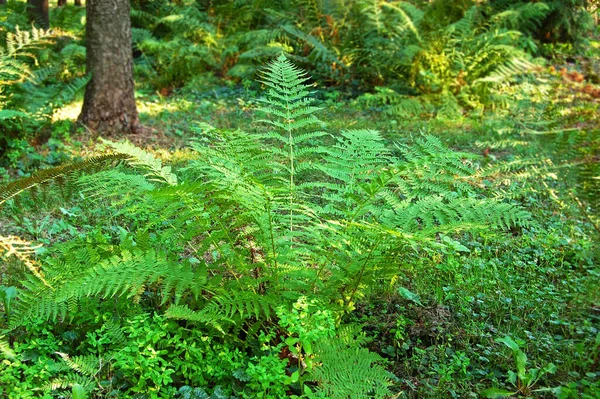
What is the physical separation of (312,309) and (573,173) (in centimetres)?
126

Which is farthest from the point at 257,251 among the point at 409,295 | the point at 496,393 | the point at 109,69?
the point at 109,69

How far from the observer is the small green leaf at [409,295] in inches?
118

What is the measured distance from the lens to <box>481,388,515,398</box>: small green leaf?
7.60 feet

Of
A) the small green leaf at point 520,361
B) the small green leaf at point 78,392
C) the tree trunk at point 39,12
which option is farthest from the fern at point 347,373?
the tree trunk at point 39,12

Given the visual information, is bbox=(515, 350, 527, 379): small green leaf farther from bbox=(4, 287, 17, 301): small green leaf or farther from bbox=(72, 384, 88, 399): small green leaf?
bbox=(4, 287, 17, 301): small green leaf

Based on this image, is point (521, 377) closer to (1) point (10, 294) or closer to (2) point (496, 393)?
(2) point (496, 393)

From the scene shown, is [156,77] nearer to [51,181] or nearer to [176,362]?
[51,181]

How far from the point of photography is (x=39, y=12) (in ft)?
35.1

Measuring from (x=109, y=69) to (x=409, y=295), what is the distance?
13.3 ft

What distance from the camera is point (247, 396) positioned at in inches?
91.2

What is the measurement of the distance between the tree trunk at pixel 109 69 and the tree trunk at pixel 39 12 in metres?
5.84

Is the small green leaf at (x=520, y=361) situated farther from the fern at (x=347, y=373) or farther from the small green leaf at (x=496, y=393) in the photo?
the fern at (x=347, y=373)

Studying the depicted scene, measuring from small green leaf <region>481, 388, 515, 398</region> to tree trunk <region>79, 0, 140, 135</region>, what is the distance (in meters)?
4.54

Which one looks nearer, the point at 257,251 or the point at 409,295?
the point at 257,251
